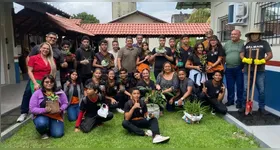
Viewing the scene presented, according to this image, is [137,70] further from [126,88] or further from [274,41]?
[274,41]

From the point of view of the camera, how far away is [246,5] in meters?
6.31

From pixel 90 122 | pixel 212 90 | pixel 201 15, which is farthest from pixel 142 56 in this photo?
pixel 201 15

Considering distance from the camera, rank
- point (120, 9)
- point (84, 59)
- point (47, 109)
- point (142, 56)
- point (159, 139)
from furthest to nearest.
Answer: point (120, 9)
point (142, 56)
point (84, 59)
point (47, 109)
point (159, 139)

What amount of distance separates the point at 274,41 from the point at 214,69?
1402 mm

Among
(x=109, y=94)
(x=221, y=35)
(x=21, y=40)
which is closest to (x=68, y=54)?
(x=109, y=94)

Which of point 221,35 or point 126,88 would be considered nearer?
point 126,88

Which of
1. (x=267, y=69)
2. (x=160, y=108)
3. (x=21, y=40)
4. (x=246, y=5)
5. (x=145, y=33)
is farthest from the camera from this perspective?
(x=145, y=33)

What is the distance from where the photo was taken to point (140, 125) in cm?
427

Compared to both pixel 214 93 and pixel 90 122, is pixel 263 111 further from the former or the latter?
pixel 90 122

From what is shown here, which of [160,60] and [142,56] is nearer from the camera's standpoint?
[160,60]

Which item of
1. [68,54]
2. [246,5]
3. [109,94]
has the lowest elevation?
[109,94]

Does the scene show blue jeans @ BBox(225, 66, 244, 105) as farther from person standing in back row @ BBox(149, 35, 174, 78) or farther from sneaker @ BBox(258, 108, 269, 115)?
person standing in back row @ BBox(149, 35, 174, 78)

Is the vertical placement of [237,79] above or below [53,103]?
above

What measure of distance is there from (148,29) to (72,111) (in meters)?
16.0
